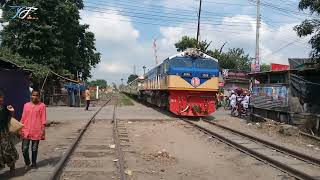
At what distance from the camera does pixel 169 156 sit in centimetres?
1321

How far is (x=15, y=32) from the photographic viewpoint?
144 ft

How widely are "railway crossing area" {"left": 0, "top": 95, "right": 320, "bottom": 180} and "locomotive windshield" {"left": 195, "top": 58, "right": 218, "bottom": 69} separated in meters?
6.60

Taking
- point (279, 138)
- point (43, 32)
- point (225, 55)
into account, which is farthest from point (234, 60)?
point (279, 138)

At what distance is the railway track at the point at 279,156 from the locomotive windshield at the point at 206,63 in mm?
8649

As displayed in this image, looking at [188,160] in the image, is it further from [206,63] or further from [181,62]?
[206,63]

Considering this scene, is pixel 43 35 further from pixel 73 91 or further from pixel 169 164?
pixel 169 164

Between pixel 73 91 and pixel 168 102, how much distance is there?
14688 mm

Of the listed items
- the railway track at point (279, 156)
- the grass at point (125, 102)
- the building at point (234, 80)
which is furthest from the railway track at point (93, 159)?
the building at point (234, 80)

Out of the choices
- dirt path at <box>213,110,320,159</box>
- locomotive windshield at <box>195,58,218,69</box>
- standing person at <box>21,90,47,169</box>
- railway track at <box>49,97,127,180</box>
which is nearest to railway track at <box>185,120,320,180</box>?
dirt path at <box>213,110,320,159</box>

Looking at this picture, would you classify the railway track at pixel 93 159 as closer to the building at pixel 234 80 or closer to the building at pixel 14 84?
the building at pixel 14 84

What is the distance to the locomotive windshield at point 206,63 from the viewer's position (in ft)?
87.4

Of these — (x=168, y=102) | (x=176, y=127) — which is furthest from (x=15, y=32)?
(x=176, y=127)

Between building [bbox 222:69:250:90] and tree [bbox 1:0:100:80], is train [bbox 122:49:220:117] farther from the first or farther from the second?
building [bbox 222:69:250:90]

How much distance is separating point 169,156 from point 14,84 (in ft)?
23.4
